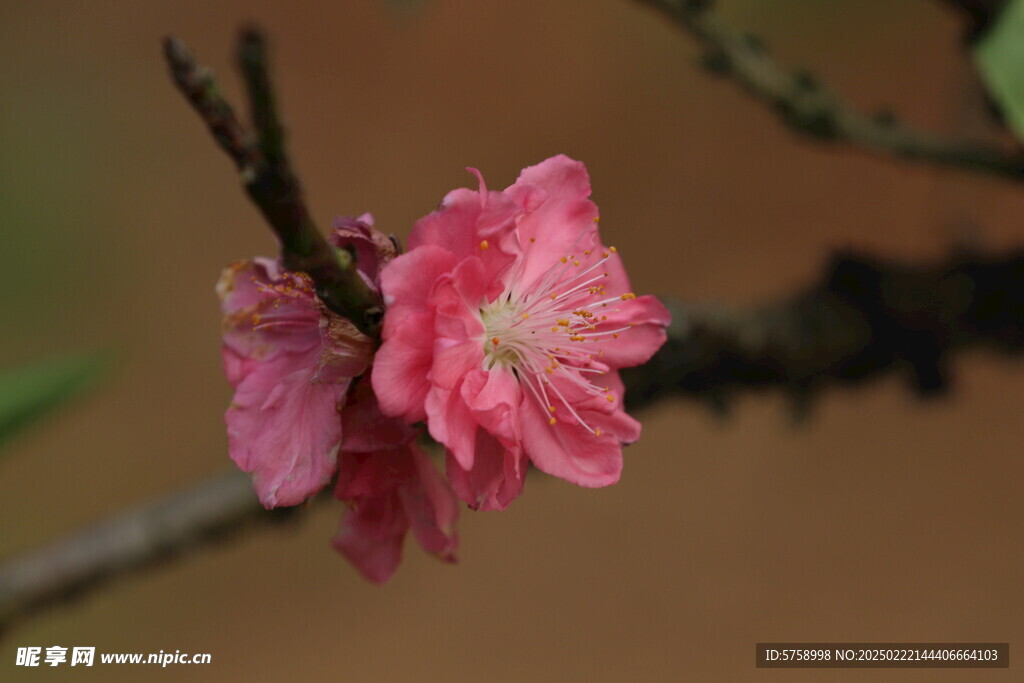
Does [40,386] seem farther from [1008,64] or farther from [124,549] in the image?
[1008,64]

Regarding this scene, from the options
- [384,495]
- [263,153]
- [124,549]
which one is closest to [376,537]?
[384,495]

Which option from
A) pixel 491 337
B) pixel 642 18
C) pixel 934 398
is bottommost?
pixel 934 398

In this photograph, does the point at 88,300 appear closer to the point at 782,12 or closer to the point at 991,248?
the point at 782,12

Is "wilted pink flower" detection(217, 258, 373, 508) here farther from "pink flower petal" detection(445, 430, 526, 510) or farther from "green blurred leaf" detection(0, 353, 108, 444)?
"green blurred leaf" detection(0, 353, 108, 444)

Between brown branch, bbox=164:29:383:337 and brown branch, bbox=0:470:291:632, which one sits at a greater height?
brown branch, bbox=164:29:383:337

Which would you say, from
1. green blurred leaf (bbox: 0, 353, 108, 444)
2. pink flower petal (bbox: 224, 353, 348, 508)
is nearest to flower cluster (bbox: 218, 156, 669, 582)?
pink flower petal (bbox: 224, 353, 348, 508)

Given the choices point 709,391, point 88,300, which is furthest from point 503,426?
point 88,300

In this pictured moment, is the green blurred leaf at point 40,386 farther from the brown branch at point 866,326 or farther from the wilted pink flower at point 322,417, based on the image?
the brown branch at point 866,326
